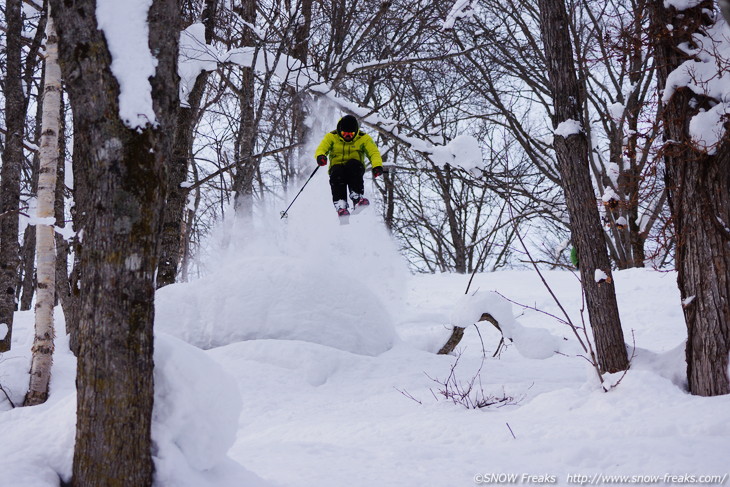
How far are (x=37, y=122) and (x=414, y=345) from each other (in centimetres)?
968

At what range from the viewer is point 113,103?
7.10ft

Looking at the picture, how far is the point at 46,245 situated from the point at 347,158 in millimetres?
4182

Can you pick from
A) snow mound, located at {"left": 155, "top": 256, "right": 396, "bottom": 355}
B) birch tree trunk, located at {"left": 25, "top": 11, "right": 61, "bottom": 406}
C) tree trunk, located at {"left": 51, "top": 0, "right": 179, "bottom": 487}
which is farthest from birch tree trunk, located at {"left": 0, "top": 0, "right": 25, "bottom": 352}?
tree trunk, located at {"left": 51, "top": 0, "right": 179, "bottom": 487}

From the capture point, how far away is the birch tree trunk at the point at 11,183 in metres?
6.61

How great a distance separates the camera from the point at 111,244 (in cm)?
218

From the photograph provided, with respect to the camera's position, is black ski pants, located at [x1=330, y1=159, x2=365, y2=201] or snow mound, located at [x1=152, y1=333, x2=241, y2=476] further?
black ski pants, located at [x1=330, y1=159, x2=365, y2=201]

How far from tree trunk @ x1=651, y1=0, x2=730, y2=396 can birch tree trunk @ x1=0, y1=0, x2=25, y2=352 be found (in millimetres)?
7126

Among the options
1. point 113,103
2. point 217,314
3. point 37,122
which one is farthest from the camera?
point 37,122

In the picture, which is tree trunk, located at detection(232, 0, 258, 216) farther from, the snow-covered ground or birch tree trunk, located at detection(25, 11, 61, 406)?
birch tree trunk, located at detection(25, 11, 61, 406)

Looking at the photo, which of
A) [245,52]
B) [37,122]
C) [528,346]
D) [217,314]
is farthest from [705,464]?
[37,122]

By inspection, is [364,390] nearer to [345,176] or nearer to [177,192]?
[345,176]

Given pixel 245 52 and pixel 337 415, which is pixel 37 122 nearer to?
pixel 245 52

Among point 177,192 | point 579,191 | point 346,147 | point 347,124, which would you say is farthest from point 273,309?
point 579,191

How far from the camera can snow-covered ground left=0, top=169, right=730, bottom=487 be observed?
2.68 meters
